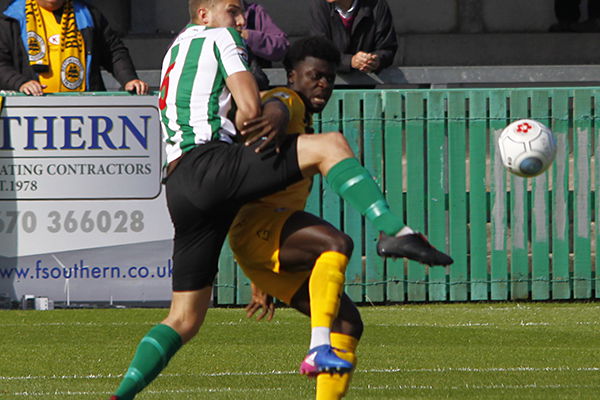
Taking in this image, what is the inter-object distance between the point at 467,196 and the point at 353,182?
6.92 metres

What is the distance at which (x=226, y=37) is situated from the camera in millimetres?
5664

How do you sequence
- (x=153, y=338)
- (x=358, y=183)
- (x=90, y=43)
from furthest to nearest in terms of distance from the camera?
1. (x=90, y=43)
2. (x=153, y=338)
3. (x=358, y=183)

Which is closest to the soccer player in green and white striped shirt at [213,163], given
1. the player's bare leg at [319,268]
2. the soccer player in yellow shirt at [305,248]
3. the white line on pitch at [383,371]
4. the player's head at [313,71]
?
the soccer player in yellow shirt at [305,248]

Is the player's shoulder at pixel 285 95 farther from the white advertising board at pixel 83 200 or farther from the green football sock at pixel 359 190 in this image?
the white advertising board at pixel 83 200

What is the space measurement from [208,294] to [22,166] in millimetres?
6071

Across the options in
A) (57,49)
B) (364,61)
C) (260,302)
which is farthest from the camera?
(364,61)

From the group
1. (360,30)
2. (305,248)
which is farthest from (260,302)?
(360,30)

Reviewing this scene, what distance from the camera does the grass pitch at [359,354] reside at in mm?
7270

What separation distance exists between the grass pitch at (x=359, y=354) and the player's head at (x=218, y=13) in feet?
6.99

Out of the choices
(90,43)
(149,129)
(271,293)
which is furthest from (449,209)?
(271,293)

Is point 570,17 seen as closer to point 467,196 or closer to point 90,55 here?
point 467,196

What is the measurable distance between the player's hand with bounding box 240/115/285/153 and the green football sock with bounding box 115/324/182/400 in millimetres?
974

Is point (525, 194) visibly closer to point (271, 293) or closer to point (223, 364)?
point (223, 364)

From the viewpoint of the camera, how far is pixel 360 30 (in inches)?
482
